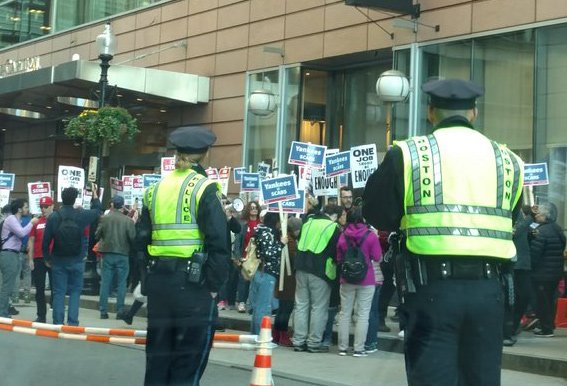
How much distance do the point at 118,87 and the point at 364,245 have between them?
1318 centimetres

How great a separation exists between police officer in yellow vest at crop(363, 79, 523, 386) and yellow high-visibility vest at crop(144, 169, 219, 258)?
2097 millimetres

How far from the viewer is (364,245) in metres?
12.0

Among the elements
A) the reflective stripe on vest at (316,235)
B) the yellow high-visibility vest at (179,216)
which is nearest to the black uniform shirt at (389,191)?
the yellow high-visibility vest at (179,216)

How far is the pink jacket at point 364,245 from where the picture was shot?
1202cm

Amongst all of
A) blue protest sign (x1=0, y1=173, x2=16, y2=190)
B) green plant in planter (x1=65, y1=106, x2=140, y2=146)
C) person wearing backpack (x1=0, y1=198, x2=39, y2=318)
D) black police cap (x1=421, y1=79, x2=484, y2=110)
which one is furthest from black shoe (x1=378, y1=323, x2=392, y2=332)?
blue protest sign (x1=0, y1=173, x2=16, y2=190)

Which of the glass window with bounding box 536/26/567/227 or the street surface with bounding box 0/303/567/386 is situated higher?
the glass window with bounding box 536/26/567/227

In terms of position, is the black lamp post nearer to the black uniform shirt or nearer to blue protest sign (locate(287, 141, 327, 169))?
blue protest sign (locate(287, 141, 327, 169))

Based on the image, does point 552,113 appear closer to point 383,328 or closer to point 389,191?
point 383,328

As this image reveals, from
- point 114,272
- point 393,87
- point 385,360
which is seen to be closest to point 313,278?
point 385,360

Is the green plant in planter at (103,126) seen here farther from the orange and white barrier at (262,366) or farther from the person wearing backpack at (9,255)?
the orange and white barrier at (262,366)

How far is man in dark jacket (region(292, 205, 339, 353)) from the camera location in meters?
12.2

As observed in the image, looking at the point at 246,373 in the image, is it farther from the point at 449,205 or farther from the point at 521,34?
the point at 521,34

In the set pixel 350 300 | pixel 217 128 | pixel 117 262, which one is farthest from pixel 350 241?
pixel 217 128

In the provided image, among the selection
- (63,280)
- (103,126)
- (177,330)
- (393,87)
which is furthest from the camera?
(103,126)
